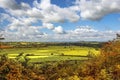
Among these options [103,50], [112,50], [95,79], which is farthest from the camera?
[103,50]

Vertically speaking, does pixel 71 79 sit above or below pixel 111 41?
below

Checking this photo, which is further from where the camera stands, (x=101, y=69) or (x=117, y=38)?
(x=117, y=38)

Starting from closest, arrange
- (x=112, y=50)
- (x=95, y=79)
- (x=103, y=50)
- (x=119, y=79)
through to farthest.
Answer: (x=119, y=79), (x=95, y=79), (x=112, y=50), (x=103, y=50)

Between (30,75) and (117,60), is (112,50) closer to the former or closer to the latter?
(117,60)

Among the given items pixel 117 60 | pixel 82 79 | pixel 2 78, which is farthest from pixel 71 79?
pixel 2 78

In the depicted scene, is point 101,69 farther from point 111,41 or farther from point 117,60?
point 111,41

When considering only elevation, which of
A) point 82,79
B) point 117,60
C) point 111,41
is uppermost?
point 111,41

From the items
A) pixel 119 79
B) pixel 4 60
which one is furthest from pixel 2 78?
pixel 119 79

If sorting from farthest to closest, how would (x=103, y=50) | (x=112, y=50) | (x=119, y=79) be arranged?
(x=103, y=50)
(x=112, y=50)
(x=119, y=79)

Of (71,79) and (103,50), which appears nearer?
(71,79)
